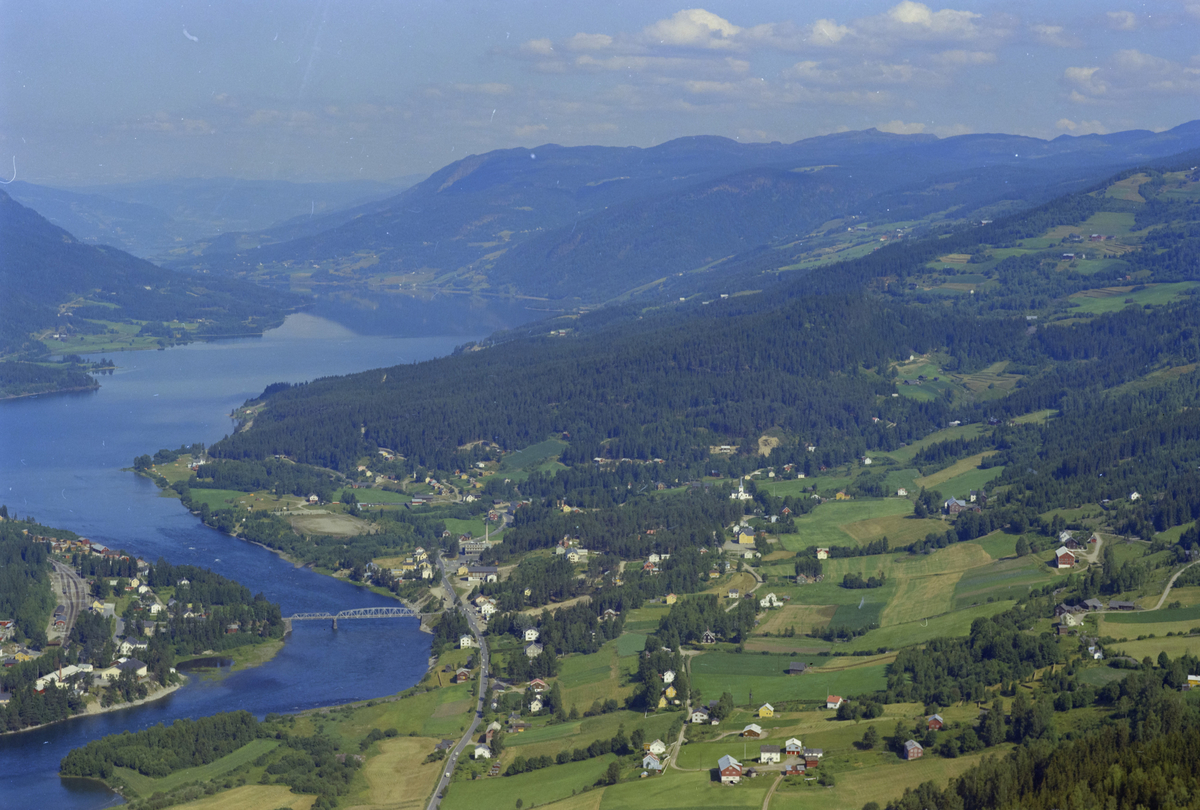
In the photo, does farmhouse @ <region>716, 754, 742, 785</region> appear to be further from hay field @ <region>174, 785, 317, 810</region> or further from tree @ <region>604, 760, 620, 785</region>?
hay field @ <region>174, 785, 317, 810</region>

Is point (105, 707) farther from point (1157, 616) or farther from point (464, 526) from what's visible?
point (1157, 616)

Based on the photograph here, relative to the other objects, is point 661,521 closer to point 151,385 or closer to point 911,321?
point 911,321

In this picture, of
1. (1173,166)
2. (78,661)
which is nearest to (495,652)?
(78,661)

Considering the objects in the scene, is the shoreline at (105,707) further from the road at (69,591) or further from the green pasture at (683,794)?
the green pasture at (683,794)

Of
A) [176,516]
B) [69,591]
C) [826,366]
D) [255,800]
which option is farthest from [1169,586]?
[826,366]

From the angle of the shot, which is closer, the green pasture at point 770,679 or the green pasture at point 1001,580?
the green pasture at point 770,679

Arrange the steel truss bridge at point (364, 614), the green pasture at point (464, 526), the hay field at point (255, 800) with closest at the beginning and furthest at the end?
the hay field at point (255, 800) → the steel truss bridge at point (364, 614) → the green pasture at point (464, 526)

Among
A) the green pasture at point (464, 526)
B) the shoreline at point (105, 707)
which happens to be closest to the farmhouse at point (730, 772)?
the shoreline at point (105, 707)
